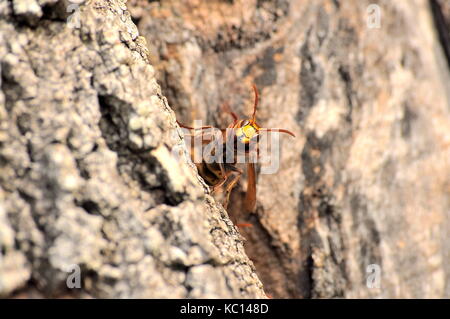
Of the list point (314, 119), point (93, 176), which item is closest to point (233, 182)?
point (314, 119)

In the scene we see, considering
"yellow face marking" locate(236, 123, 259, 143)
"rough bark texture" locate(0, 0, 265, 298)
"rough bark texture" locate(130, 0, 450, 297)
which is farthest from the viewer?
"rough bark texture" locate(130, 0, 450, 297)

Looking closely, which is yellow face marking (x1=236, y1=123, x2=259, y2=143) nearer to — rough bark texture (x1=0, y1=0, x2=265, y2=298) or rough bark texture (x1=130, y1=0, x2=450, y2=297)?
rough bark texture (x1=130, y1=0, x2=450, y2=297)

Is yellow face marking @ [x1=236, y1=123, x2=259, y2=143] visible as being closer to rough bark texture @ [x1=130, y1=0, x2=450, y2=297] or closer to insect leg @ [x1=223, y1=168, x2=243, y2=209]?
insect leg @ [x1=223, y1=168, x2=243, y2=209]

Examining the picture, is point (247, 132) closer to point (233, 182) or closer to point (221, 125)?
point (233, 182)

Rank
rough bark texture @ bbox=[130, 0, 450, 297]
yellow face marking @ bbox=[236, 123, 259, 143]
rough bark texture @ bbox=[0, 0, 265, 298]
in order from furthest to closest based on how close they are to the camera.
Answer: rough bark texture @ bbox=[130, 0, 450, 297]
yellow face marking @ bbox=[236, 123, 259, 143]
rough bark texture @ bbox=[0, 0, 265, 298]

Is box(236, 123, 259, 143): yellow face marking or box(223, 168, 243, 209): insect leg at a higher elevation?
box(236, 123, 259, 143): yellow face marking

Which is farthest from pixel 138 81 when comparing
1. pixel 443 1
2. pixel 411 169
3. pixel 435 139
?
pixel 443 1

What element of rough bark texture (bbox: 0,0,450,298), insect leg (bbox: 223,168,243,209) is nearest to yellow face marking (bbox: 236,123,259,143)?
insect leg (bbox: 223,168,243,209)

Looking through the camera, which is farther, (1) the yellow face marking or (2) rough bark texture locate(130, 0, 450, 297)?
(2) rough bark texture locate(130, 0, 450, 297)

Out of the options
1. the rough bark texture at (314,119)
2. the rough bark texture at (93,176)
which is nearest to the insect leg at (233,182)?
the rough bark texture at (314,119)
